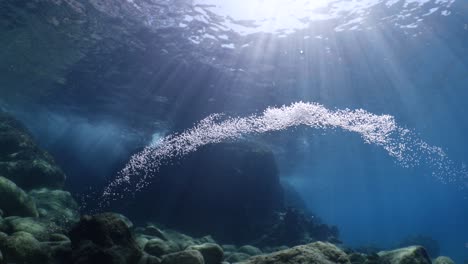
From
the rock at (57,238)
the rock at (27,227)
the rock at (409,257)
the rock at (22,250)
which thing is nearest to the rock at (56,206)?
the rock at (27,227)

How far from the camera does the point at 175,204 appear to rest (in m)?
23.7

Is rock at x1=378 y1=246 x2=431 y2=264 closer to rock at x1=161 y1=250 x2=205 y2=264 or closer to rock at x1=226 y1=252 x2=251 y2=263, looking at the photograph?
rock at x1=226 y1=252 x2=251 y2=263

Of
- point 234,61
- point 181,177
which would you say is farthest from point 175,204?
point 234,61

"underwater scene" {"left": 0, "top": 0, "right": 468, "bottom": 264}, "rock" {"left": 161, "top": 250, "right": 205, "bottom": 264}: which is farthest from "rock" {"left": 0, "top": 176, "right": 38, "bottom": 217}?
"rock" {"left": 161, "top": 250, "right": 205, "bottom": 264}

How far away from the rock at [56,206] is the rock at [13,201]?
1.38 metres

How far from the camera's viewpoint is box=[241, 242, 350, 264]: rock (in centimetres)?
539

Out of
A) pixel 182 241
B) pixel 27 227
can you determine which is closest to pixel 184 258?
pixel 27 227

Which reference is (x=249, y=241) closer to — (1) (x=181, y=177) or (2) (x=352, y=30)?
(1) (x=181, y=177)

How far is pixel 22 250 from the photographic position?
612 centimetres

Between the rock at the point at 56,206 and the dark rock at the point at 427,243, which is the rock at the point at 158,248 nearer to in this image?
Answer: the rock at the point at 56,206

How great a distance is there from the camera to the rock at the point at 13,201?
31.6 feet

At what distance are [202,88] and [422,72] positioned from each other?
50.5ft

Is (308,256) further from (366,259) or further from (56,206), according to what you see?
(56,206)

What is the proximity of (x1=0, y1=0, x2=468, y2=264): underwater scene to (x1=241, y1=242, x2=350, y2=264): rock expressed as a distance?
30 mm
